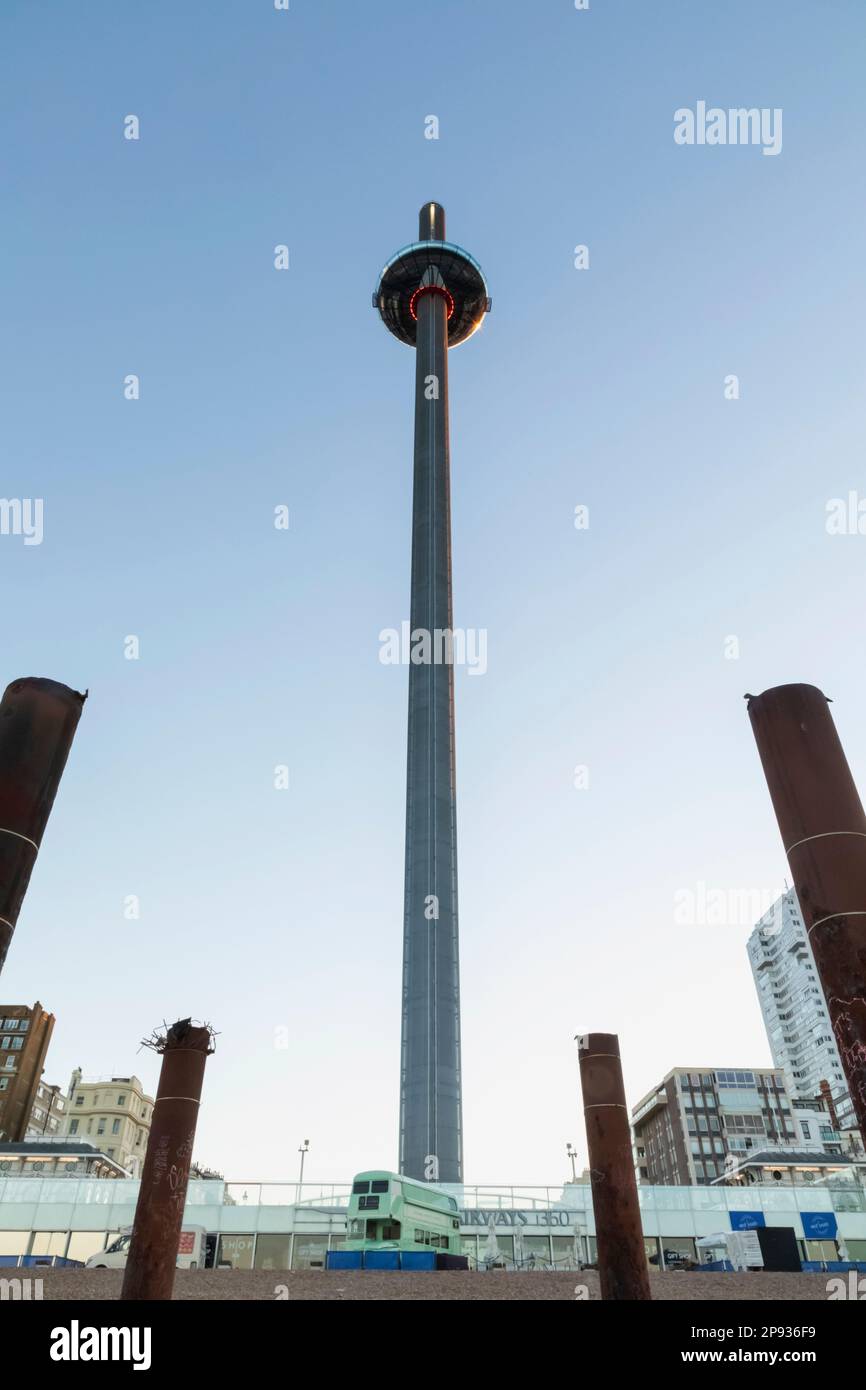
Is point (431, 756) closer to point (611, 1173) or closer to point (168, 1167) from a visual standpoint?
point (611, 1173)

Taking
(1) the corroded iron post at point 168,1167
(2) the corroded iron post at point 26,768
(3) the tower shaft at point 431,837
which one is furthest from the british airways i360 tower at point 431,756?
(2) the corroded iron post at point 26,768

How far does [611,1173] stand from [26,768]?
1557cm

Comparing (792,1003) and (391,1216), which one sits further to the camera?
(792,1003)

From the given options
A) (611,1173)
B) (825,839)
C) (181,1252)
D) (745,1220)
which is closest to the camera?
(825,839)

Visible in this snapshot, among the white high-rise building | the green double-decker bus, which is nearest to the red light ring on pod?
the green double-decker bus

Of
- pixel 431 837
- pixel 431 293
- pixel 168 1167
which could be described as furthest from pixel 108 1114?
pixel 168 1167

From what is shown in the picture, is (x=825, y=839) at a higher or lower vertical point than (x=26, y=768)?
lower

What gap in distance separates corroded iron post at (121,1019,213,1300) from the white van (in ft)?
57.7

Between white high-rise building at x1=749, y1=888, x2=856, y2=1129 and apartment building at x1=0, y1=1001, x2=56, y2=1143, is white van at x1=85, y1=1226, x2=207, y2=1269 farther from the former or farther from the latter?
white high-rise building at x1=749, y1=888, x2=856, y2=1129

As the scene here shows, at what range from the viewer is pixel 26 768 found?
1122 cm

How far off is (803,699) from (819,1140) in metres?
113
